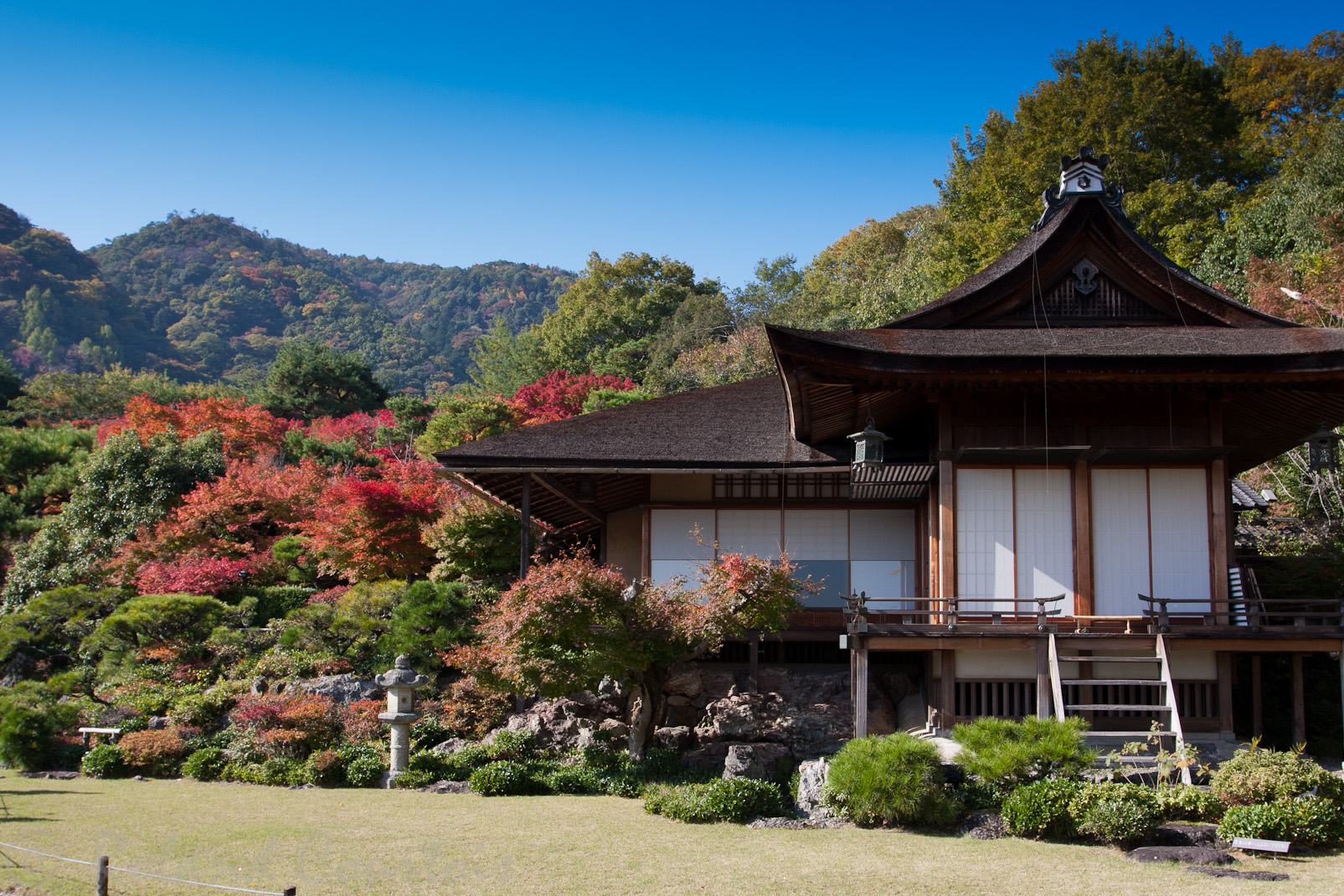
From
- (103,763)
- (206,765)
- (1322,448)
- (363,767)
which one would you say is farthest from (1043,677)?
(103,763)

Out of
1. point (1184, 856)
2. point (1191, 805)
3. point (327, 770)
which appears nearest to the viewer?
point (1184, 856)

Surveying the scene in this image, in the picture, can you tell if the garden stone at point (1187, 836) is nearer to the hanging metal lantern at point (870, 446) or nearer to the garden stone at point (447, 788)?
the hanging metal lantern at point (870, 446)

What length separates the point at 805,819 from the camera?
11.5 metres

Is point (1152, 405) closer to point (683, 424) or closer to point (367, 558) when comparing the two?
point (683, 424)

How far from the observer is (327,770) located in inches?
570

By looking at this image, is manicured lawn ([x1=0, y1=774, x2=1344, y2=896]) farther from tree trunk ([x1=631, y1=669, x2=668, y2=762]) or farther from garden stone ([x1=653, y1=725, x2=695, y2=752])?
garden stone ([x1=653, y1=725, x2=695, y2=752])

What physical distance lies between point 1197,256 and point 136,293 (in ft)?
337

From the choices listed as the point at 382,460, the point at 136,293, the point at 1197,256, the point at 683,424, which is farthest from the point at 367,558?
the point at 136,293

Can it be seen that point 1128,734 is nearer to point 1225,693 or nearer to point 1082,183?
point 1225,693

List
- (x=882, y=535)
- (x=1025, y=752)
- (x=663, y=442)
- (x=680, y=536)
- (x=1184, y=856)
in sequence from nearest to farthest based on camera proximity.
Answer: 1. (x=1184, y=856)
2. (x=1025, y=752)
3. (x=663, y=442)
4. (x=882, y=535)
5. (x=680, y=536)

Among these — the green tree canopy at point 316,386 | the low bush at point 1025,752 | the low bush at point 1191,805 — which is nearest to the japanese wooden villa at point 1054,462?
the low bush at point 1025,752

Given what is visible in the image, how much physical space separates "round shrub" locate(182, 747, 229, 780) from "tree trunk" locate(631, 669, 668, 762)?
628cm

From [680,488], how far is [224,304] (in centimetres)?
9300

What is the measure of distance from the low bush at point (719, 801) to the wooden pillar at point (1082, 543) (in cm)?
516
